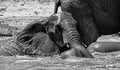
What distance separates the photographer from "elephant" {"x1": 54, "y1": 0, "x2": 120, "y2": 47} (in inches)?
147

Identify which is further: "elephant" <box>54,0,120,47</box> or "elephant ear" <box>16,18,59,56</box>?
"elephant" <box>54,0,120,47</box>

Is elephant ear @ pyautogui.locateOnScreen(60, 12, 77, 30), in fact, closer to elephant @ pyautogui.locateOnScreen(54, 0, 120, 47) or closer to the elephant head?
the elephant head

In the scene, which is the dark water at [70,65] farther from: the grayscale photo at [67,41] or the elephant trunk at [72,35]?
the elephant trunk at [72,35]

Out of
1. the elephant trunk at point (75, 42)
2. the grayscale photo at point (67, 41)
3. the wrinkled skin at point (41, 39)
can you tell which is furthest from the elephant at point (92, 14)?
the elephant trunk at point (75, 42)

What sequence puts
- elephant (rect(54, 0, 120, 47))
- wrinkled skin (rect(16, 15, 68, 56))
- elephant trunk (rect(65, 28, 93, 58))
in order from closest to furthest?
elephant trunk (rect(65, 28, 93, 58)) < wrinkled skin (rect(16, 15, 68, 56)) < elephant (rect(54, 0, 120, 47))

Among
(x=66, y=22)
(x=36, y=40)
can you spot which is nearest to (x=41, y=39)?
(x=36, y=40)

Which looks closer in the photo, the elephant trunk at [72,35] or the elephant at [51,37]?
the elephant trunk at [72,35]

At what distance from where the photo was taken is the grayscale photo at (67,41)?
8.77 feet

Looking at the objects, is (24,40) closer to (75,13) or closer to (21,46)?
(21,46)

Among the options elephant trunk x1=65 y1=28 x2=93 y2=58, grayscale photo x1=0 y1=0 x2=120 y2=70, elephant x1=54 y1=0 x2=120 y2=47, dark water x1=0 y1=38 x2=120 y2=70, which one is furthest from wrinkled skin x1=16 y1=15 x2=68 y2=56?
dark water x1=0 y1=38 x2=120 y2=70

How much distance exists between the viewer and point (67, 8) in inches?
150

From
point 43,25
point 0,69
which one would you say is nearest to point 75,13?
point 43,25

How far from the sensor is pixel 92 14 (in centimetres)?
379

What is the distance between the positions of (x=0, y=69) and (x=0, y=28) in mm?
3675
